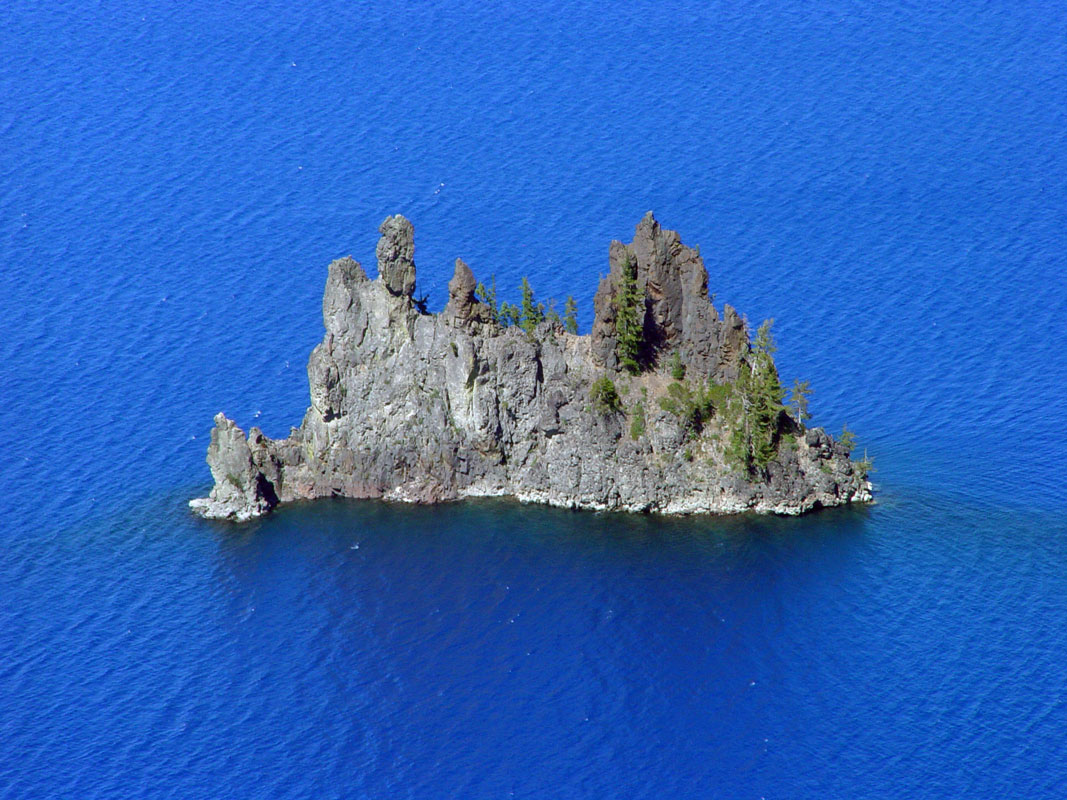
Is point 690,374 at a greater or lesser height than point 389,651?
greater

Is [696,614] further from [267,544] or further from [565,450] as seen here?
[267,544]

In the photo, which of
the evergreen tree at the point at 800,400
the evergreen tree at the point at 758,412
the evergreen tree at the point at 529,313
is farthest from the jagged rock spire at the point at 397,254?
the evergreen tree at the point at 800,400

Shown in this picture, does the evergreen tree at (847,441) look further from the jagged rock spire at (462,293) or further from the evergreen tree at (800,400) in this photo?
the jagged rock spire at (462,293)

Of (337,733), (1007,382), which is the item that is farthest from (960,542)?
(337,733)

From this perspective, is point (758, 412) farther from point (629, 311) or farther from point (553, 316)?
point (553, 316)

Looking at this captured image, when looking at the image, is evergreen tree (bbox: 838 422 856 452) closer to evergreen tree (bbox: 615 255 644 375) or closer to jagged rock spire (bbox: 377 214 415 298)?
evergreen tree (bbox: 615 255 644 375)

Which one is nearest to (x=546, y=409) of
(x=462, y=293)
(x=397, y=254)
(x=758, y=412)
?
(x=462, y=293)
